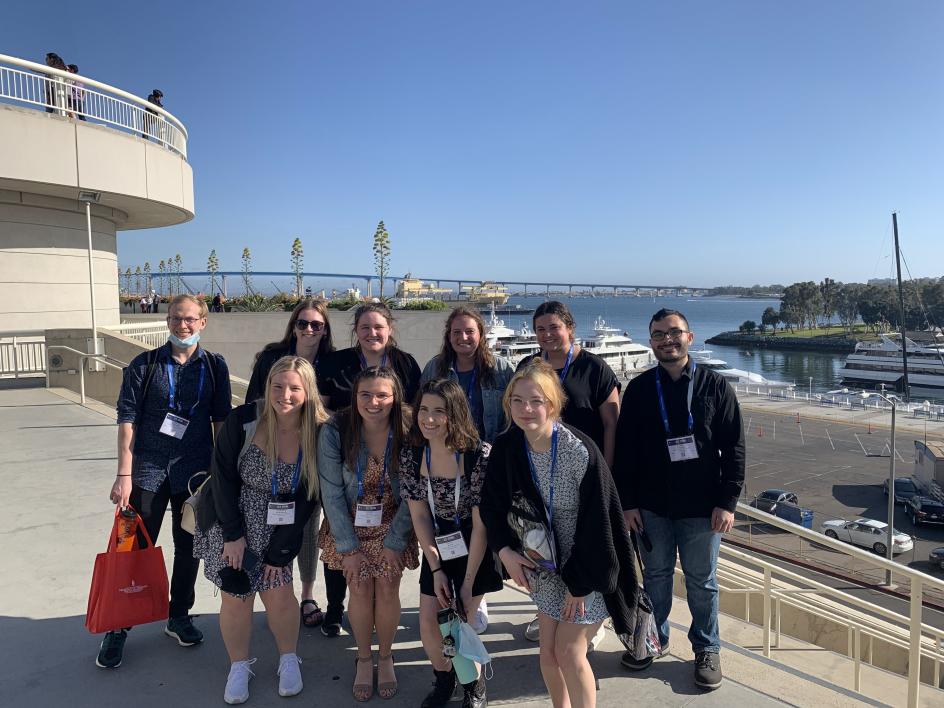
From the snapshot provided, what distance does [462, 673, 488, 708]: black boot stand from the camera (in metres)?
2.55

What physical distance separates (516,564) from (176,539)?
5.96ft

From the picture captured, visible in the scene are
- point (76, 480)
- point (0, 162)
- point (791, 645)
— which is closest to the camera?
point (76, 480)

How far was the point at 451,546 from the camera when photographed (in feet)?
8.59

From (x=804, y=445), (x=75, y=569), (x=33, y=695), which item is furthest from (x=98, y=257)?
(x=804, y=445)

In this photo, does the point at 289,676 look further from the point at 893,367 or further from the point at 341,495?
the point at 893,367

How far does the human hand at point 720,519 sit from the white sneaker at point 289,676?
203 cm

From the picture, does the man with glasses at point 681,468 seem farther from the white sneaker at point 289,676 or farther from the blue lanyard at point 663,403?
the white sneaker at point 289,676

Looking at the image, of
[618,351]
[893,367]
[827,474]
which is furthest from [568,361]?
[893,367]

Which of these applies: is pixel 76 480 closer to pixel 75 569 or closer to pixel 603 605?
pixel 75 569

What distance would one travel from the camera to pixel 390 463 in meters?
2.75

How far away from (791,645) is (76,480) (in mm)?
7315

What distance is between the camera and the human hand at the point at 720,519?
2795 millimetres

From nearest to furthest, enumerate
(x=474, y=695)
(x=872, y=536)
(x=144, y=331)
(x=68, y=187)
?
(x=474, y=695) < (x=68, y=187) < (x=144, y=331) < (x=872, y=536)

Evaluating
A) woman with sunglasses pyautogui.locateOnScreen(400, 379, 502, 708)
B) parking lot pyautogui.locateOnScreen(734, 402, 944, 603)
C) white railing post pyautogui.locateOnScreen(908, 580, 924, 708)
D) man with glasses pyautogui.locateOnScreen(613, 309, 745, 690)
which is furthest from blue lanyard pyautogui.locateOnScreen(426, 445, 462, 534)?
parking lot pyautogui.locateOnScreen(734, 402, 944, 603)
